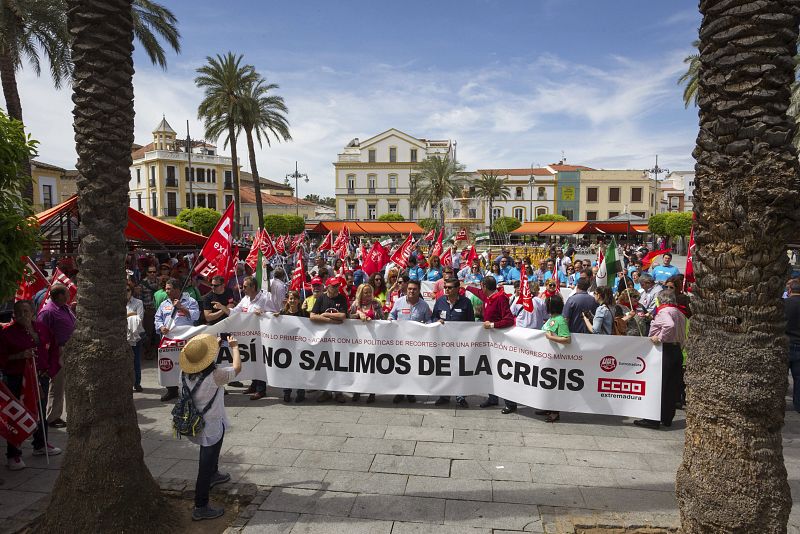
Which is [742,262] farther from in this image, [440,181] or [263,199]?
[263,199]

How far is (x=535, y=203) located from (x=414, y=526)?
246ft

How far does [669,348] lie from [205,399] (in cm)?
520

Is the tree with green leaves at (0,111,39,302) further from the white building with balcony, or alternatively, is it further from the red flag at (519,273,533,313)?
the white building with balcony

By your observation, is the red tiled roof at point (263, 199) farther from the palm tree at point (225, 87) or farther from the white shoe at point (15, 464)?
the white shoe at point (15, 464)

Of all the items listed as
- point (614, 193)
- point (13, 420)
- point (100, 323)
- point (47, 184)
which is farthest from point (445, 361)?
point (614, 193)

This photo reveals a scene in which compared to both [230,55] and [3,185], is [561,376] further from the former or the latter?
[230,55]

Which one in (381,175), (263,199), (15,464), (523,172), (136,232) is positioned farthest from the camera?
(523,172)

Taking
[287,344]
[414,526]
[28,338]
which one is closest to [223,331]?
[287,344]

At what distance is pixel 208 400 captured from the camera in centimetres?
437

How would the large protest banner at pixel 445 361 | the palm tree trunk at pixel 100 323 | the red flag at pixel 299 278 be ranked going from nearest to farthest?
the palm tree trunk at pixel 100 323, the large protest banner at pixel 445 361, the red flag at pixel 299 278

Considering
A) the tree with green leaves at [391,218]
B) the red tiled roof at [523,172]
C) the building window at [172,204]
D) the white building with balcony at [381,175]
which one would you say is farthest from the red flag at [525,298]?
the red tiled roof at [523,172]

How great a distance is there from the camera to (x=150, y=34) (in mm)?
19422

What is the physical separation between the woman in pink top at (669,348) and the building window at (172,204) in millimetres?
65761

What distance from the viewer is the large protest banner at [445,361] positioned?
6406mm
